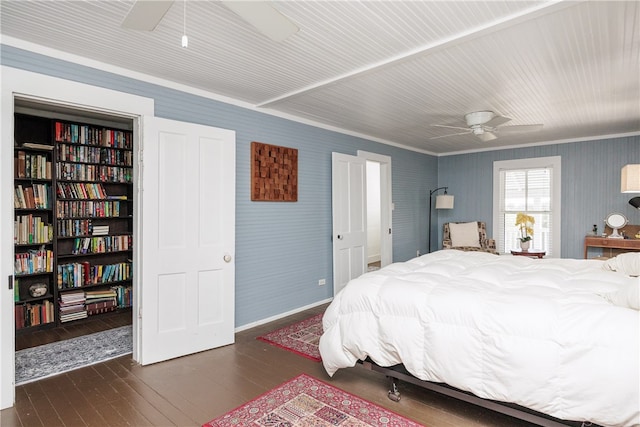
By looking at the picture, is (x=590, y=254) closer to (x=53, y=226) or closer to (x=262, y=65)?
(x=262, y=65)

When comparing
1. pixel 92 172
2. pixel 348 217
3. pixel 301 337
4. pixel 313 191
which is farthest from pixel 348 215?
pixel 92 172

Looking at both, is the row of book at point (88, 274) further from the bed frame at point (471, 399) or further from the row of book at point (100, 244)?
the bed frame at point (471, 399)

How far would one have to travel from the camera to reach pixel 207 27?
7.74 feet

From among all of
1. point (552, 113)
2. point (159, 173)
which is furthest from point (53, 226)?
point (552, 113)

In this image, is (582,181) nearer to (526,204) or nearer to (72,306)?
(526,204)

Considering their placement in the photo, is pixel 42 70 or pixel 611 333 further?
pixel 42 70

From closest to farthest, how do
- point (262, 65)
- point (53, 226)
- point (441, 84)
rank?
point (262, 65), point (441, 84), point (53, 226)

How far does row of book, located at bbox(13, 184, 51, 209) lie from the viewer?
3.93 m

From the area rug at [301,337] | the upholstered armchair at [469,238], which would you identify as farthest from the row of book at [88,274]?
the upholstered armchair at [469,238]

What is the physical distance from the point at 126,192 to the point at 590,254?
7351mm

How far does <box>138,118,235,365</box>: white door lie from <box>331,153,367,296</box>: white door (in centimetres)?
178

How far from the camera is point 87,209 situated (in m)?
4.50

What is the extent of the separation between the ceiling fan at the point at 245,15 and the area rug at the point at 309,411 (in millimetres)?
2226

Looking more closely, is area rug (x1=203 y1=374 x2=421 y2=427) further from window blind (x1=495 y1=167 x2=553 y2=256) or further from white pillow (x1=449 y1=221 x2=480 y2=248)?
window blind (x1=495 y1=167 x2=553 y2=256)
